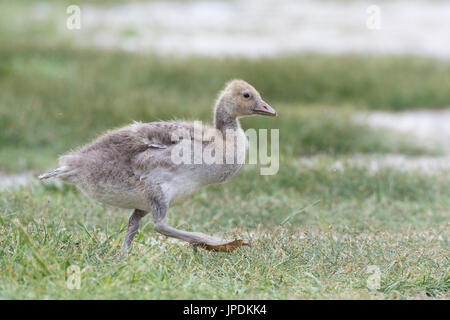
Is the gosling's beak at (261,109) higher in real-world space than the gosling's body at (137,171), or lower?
higher

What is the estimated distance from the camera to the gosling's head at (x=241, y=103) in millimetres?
6941

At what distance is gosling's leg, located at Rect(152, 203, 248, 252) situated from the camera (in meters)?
6.21

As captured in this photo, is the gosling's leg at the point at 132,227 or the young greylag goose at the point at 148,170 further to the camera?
the gosling's leg at the point at 132,227

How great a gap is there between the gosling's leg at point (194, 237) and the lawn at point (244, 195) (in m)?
0.09

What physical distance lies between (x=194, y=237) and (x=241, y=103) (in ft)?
4.34

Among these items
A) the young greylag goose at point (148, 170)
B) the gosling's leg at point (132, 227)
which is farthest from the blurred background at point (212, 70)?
the young greylag goose at point (148, 170)

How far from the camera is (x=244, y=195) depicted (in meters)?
9.17

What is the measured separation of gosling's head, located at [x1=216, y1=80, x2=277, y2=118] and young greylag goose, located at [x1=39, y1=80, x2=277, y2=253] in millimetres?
418

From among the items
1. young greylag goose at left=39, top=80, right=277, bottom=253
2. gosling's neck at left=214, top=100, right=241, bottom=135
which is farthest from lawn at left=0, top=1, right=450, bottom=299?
gosling's neck at left=214, top=100, right=241, bottom=135

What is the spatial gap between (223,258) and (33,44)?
11.2 metres

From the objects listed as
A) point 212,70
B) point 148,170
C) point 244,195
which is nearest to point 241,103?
point 148,170

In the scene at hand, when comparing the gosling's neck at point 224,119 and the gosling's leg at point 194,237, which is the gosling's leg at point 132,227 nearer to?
the gosling's leg at point 194,237

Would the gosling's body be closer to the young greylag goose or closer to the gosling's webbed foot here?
the young greylag goose
